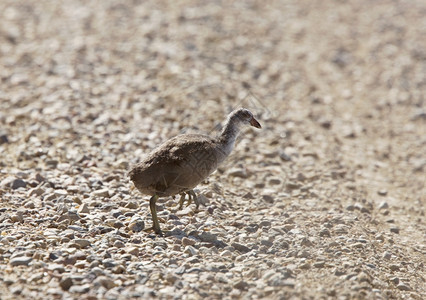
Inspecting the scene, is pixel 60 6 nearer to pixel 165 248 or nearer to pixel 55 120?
pixel 55 120

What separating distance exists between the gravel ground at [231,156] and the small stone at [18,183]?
2cm

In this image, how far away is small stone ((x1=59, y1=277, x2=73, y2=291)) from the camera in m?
6.30

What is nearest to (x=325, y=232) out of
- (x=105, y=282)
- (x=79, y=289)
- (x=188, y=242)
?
(x=188, y=242)

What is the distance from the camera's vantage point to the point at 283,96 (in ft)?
46.9

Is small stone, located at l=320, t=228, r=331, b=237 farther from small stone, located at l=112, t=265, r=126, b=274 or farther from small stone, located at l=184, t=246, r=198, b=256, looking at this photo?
small stone, located at l=112, t=265, r=126, b=274

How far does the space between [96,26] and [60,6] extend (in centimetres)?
222

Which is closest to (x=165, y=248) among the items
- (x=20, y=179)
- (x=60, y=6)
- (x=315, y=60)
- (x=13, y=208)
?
(x=13, y=208)

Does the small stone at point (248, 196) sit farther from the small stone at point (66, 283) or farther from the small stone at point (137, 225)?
the small stone at point (66, 283)

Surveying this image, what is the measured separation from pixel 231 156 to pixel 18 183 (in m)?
3.47

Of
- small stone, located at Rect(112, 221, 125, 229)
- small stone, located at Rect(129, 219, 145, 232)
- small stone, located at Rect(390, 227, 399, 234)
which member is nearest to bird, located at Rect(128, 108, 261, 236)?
small stone, located at Rect(129, 219, 145, 232)

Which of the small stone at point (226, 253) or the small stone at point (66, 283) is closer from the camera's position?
the small stone at point (66, 283)

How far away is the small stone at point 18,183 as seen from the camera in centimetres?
880

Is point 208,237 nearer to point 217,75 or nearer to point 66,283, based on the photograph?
point 66,283

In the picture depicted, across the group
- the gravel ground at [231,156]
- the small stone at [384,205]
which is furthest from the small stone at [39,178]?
the small stone at [384,205]
